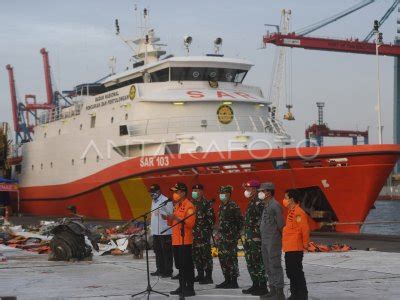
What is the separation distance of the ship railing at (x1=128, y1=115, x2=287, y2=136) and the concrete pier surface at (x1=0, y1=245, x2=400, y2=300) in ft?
30.8

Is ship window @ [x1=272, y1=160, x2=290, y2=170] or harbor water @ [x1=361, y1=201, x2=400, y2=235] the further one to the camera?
harbor water @ [x1=361, y1=201, x2=400, y2=235]

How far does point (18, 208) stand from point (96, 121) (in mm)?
10171

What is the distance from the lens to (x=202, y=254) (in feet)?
31.1

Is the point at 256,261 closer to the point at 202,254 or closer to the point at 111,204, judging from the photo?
the point at 202,254

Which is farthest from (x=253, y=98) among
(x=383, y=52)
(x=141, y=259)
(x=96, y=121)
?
(x=383, y=52)

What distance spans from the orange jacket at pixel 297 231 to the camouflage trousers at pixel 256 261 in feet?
2.38

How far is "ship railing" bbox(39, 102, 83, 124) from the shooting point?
27.7 meters

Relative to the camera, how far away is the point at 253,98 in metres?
23.2

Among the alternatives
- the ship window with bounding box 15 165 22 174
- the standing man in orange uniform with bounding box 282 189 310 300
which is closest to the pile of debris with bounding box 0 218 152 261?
the standing man in orange uniform with bounding box 282 189 310 300

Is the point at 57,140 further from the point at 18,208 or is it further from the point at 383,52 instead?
the point at 383,52

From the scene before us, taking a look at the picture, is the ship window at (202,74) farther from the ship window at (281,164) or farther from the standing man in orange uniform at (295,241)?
Answer: the standing man in orange uniform at (295,241)

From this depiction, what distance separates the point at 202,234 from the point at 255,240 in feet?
4.06

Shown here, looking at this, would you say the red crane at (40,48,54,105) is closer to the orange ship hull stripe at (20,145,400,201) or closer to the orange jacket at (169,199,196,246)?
the orange ship hull stripe at (20,145,400,201)

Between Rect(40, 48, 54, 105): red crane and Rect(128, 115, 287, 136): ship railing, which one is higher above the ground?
Rect(40, 48, 54, 105): red crane
